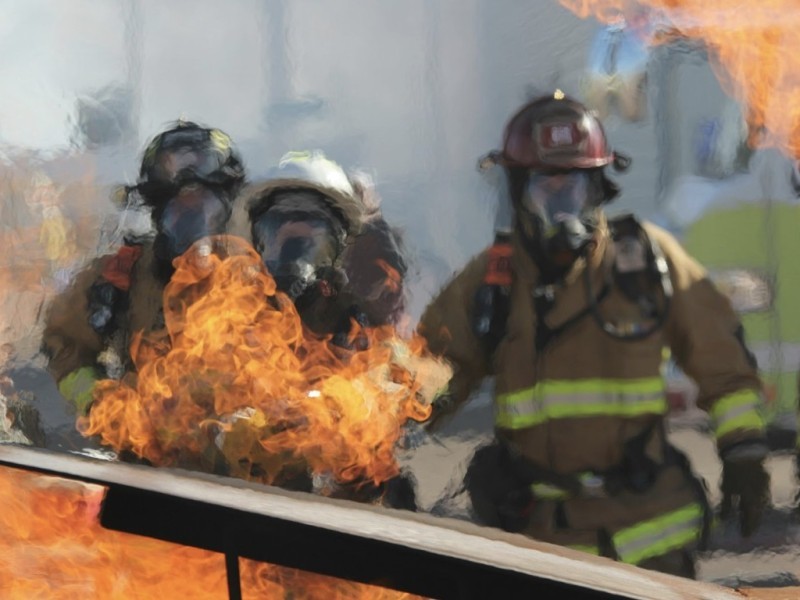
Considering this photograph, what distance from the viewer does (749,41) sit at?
4637 mm

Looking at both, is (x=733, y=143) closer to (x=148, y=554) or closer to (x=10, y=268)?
(x=148, y=554)

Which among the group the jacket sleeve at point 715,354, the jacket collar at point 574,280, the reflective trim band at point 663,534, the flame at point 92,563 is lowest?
the reflective trim band at point 663,534

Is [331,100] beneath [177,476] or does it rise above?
→ above

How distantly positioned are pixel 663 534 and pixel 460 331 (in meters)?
0.90

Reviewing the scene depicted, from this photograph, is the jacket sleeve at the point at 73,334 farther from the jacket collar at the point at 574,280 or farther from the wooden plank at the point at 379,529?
the wooden plank at the point at 379,529

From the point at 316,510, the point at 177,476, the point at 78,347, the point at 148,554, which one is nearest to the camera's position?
the point at 316,510

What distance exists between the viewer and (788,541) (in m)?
5.14

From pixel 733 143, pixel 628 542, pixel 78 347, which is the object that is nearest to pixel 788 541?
pixel 733 143

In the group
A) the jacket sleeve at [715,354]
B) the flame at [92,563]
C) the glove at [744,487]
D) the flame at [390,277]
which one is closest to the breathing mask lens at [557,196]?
the jacket sleeve at [715,354]

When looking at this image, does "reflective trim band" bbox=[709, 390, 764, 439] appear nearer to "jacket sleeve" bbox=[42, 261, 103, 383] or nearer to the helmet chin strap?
the helmet chin strap

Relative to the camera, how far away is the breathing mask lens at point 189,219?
13.5 feet

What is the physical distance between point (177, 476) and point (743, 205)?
12.5 ft

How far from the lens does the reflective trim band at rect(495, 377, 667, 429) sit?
3.20 m

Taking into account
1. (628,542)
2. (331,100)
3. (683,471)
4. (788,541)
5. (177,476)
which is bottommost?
(788,541)
